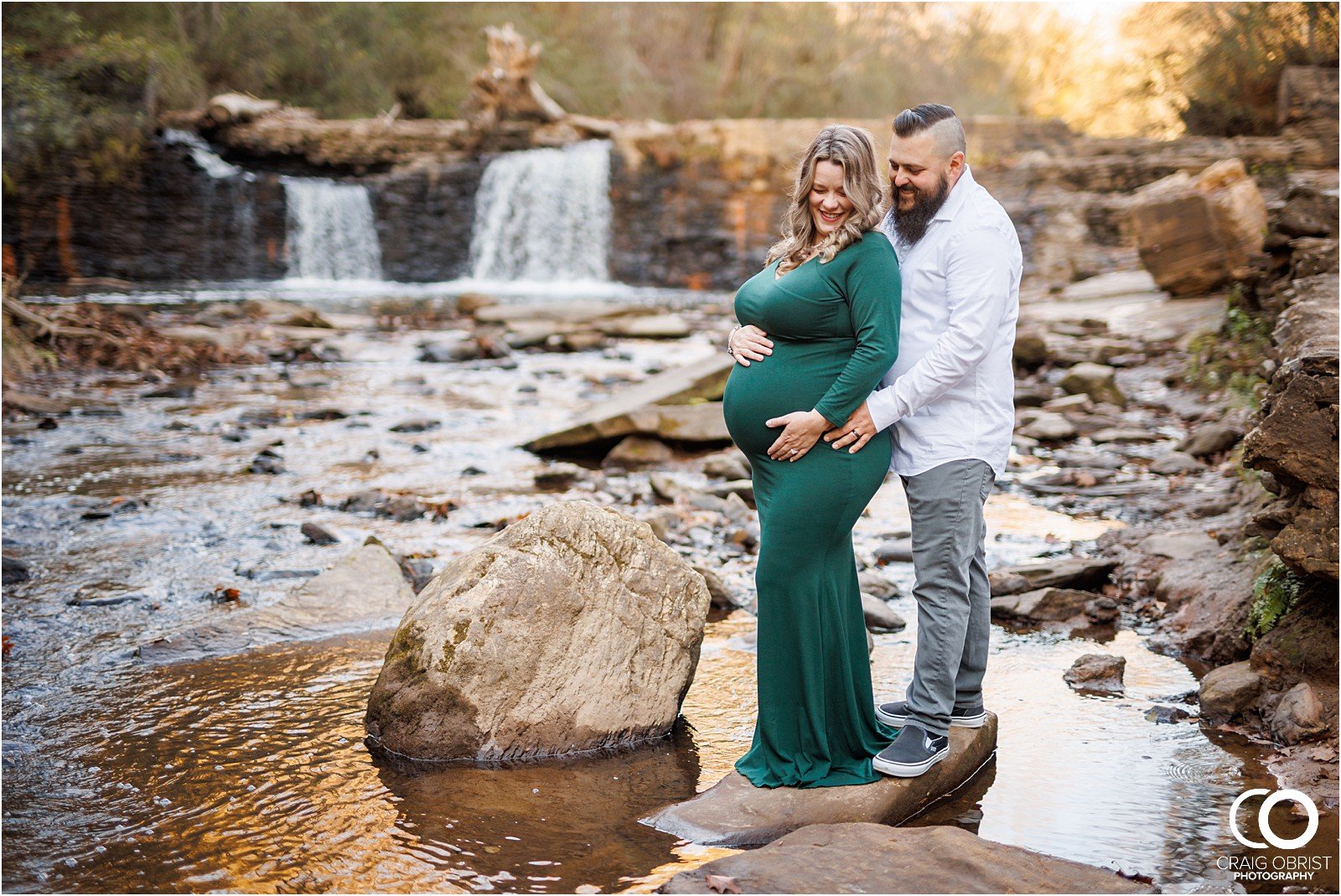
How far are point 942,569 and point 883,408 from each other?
0.56 meters

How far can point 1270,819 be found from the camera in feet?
11.1

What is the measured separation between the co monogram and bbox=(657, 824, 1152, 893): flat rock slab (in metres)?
0.54

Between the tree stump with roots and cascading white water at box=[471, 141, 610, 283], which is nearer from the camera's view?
cascading white water at box=[471, 141, 610, 283]

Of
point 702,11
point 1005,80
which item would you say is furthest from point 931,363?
point 1005,80

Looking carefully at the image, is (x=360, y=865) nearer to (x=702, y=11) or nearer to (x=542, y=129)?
(x=542, y=129)

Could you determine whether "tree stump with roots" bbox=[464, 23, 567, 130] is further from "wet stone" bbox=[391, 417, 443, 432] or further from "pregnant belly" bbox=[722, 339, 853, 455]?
"pregnant belly" bbox=[722, 339, 853, 455]

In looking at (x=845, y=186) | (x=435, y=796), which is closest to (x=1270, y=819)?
(x=845, y=186)

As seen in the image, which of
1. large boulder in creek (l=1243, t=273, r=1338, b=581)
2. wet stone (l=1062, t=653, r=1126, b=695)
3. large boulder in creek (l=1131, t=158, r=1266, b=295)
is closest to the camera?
large boulder in creek (l=1243, t=273, r=1338, b=581)

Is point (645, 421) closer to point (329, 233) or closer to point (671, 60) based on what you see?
point (329, 233)

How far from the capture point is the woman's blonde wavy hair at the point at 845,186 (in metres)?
3.24

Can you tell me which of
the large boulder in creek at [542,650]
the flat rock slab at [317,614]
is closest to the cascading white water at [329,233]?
the flat rock slab at [317,614]

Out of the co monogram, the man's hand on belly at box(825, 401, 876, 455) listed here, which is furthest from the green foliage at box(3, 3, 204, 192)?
A: the co monogram

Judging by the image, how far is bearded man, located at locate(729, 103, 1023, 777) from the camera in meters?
3.32

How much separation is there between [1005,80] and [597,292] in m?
28.9
